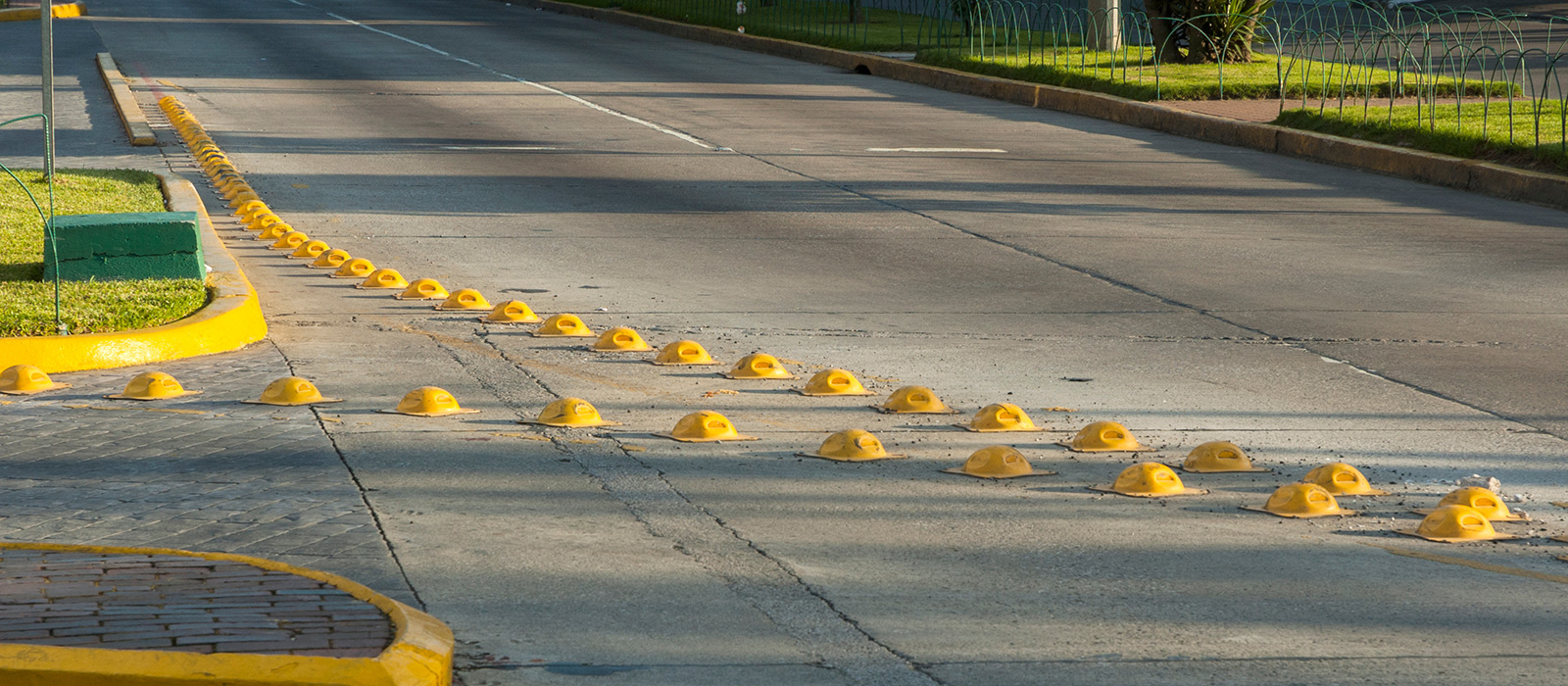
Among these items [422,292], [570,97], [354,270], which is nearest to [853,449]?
[422,292]

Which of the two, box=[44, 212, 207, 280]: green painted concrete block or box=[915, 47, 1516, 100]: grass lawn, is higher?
box=[915, 47, 1516, 100]: grass lawn

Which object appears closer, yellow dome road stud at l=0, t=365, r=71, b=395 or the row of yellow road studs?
the row of yellow road studs

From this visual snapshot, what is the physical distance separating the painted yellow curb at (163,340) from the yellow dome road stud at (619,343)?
1657 mm

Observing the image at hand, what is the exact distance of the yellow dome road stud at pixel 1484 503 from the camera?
560 cm

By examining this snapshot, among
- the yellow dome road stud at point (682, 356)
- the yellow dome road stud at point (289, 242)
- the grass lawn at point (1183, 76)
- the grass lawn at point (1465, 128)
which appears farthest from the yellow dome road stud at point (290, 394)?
the grass lawn at point (1183, 76)

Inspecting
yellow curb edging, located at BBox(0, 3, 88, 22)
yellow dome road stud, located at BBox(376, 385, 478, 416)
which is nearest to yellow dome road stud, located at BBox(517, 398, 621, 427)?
yellow dome road stud, located at BBox(376, 385, 478, 416)

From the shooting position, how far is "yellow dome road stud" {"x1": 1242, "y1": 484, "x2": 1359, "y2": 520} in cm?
564

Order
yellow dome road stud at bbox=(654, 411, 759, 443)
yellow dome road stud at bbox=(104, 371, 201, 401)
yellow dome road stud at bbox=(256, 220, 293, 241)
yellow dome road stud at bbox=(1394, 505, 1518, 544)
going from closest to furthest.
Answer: yellow dome road stud at bbox=(1394, 505, 1518, 544)
yellow dome road stud at bbox=(654, 411, 759, 443)
yellow dome road stud at bbox=(104, 371, 201, 401)
yellow dome road stud at bbox=(256, 220, 293, 241)

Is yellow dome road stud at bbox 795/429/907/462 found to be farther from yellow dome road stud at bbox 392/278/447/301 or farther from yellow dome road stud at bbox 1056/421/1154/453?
yellow dome road stud at bbox 392/278/447/301

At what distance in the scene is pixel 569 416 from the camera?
6.80 metres

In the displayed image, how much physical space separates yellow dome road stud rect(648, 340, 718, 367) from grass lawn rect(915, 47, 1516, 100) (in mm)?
12694

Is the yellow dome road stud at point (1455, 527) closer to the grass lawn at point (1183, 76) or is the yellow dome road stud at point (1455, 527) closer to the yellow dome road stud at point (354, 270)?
the yellow dome road stud at point (354, 270)

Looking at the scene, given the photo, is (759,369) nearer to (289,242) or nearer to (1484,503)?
(1484,503)

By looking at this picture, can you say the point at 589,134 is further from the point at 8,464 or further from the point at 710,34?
the point at 710,34
